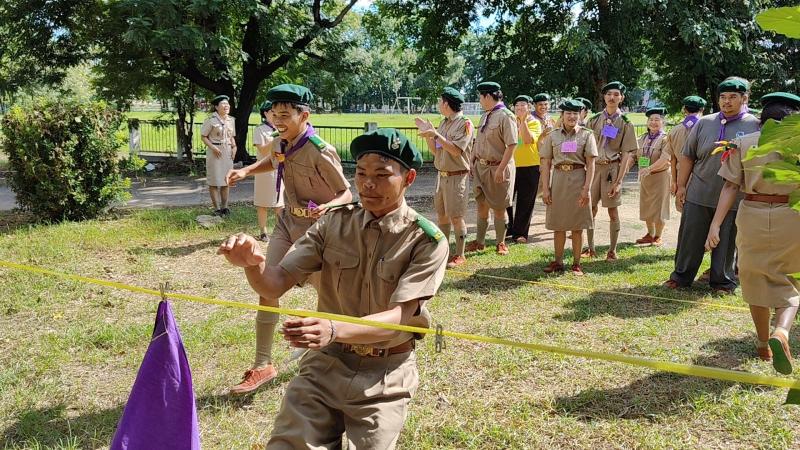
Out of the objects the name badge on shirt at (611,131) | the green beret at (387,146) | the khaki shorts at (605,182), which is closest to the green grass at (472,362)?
the khaki shorts at (605,182)

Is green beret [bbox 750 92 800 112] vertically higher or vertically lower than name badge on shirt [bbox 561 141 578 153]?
higher

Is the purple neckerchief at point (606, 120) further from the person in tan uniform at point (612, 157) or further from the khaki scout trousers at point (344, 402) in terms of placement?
the khaki scout trousers at point (344, 402)

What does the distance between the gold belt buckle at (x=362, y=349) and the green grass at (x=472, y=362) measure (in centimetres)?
124

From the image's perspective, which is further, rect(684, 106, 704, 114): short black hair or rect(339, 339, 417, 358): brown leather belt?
rect(684, 106, 704, 114): short black hair

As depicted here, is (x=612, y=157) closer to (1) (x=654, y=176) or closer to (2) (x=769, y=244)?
(1) (x=654, y=176)

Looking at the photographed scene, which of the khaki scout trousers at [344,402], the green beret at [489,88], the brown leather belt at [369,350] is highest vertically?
the green beret at [489,88]

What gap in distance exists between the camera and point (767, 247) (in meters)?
4.39

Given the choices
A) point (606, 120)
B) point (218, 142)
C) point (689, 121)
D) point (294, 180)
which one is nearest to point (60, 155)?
point (218, 142)

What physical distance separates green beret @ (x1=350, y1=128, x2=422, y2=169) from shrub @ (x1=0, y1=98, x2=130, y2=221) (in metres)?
8.37

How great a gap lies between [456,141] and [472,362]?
3280 mm

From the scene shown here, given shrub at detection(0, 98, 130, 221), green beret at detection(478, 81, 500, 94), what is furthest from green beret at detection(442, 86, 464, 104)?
shrub at detection(0, 98, 130, 221)

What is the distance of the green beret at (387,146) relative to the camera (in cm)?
267

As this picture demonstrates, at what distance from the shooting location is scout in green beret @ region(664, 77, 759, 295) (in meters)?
5.79

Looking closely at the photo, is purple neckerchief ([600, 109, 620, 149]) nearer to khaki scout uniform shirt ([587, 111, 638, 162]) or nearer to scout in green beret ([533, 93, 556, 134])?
khaki scout uniform shirt ([587, 111, 638, 162])
